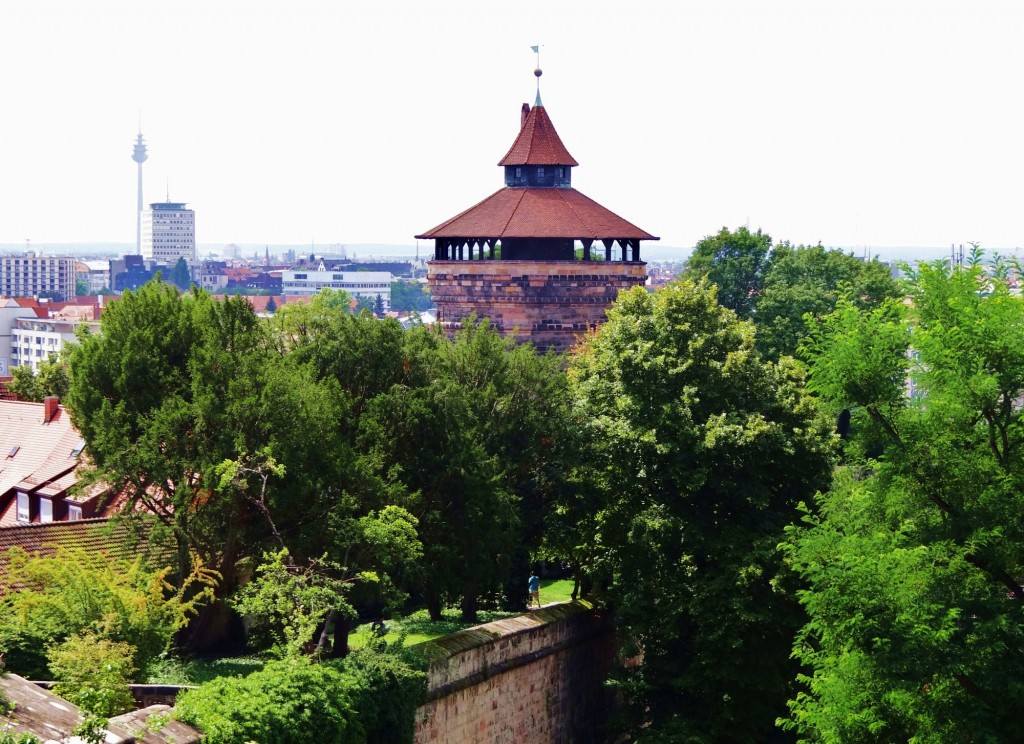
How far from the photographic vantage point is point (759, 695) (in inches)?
1235

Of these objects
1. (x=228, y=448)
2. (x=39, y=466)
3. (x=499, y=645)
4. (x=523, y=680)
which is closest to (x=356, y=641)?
(x=499, y=645)

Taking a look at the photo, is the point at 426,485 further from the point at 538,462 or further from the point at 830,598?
the point at 830,598

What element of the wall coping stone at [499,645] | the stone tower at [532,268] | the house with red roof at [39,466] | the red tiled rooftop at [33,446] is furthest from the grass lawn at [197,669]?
the stone tower at [532,268]

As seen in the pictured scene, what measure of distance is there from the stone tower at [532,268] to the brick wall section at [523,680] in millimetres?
14312

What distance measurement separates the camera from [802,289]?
61.3m

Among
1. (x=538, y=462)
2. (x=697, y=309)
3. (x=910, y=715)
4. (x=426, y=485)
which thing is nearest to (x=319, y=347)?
(x=426, y=485)

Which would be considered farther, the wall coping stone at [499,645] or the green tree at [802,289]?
the green tree at [802,289]

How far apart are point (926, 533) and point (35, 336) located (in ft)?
567

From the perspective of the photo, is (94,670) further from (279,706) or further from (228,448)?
(228,448)

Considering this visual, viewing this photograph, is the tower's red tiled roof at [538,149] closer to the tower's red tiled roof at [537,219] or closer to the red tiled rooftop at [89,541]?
the tower's red tiled roof at [537,219]

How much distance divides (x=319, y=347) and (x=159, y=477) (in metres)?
4.59

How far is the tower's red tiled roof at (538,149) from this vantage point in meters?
51.1

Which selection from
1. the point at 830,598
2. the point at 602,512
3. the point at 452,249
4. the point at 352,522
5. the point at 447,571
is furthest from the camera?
the point at 452,249

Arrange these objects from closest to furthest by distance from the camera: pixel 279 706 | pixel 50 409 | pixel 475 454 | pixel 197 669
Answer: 1. pixel 279 706
2. pixel 197 669
3. pixel 475 454
4. pixel 50 409
